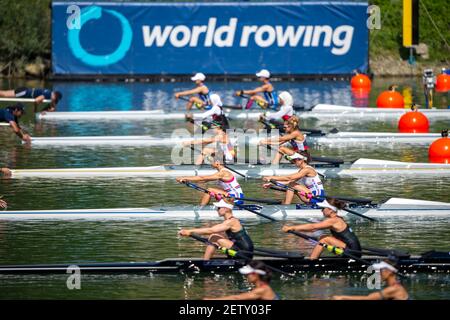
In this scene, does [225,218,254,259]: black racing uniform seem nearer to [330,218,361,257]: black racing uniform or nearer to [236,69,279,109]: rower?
[330,218,361,257]: black racing uniform

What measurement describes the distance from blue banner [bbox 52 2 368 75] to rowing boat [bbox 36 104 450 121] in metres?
8.58

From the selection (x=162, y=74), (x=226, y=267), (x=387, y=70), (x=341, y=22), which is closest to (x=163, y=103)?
(x=162, y=74)

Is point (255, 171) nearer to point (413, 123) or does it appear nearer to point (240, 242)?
point (413, 123)

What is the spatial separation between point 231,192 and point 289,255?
470 centimetres

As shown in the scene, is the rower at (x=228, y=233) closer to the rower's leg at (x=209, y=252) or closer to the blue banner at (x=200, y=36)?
the rower's leg at (x=209, y=252)

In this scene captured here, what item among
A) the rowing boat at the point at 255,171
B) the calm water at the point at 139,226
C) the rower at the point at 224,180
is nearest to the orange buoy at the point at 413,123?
the calm water at the point at 139,226

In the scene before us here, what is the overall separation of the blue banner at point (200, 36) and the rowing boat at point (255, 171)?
1897 centimetres

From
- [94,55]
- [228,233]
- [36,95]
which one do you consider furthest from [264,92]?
[228,233]

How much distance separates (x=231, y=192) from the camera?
81.4ft

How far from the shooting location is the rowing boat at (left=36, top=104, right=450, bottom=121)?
1585 inches

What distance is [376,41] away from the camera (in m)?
53.2

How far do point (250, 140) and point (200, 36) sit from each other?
14335 mm

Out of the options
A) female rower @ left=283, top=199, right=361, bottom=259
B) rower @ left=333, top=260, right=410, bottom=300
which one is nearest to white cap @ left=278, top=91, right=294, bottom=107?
female rower @ left=283, top=199, right=361, bottom=259

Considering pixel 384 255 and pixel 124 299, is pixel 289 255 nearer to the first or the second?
pixel 384 255
